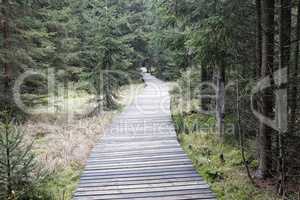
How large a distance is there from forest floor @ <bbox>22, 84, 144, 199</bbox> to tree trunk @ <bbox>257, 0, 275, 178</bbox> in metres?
4.02

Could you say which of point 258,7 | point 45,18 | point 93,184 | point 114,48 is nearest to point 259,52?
point 258,7

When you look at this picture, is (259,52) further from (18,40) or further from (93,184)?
(18,40)

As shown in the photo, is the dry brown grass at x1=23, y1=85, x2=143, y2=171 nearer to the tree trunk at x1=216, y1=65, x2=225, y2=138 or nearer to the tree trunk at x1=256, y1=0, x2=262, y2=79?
the tree trunk at x1=216, y1=65, x2=225, y2=138

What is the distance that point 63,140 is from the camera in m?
10.4

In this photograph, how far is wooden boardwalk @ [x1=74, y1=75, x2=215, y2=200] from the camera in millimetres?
5926

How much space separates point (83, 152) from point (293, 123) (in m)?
5.77

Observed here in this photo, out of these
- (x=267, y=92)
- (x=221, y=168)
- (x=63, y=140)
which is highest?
(x=267, y=92)

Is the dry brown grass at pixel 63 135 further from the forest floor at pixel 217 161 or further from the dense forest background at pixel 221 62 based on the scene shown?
the forest floor at pixel 217 161

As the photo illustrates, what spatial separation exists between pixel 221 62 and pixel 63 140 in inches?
228

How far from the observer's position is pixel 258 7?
6.49 meters

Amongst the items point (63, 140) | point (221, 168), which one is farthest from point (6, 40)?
point (221, 168)

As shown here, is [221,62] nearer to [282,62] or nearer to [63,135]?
[282,62]

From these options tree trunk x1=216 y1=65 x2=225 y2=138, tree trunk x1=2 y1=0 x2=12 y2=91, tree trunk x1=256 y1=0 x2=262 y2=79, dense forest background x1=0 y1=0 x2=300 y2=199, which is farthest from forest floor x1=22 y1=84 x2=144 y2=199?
tree trunk x1=256 y1=0 x2=262 y2=79

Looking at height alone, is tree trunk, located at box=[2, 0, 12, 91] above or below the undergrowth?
above
